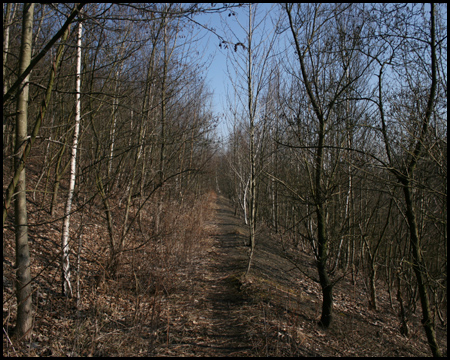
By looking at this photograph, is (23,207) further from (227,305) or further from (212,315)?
(227,305)

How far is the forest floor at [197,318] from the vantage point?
3617mm

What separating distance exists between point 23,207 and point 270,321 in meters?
3.71

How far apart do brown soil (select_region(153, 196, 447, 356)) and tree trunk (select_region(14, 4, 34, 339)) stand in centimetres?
157

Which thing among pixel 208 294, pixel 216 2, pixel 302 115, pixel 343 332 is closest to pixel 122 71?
pixel 302 115

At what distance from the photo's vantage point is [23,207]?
3043 millimetres

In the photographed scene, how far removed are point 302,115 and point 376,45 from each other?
4.92 feet

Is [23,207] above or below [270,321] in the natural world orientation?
above

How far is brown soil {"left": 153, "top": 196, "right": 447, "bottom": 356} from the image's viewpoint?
3.97 meters

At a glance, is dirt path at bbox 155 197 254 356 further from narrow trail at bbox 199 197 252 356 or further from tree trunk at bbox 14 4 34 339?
tree trunk at bbox 14 4 34 339

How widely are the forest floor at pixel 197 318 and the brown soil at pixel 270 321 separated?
0.02m

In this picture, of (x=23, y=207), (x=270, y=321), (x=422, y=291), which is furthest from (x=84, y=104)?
(x=422, y=291)

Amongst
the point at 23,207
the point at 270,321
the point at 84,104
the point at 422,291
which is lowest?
the point at 270,321

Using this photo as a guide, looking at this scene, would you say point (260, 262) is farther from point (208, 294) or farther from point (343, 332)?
point (343, 332)

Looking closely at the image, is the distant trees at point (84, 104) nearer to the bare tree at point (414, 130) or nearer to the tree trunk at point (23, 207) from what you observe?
the tree trunk at point (23, 207)
